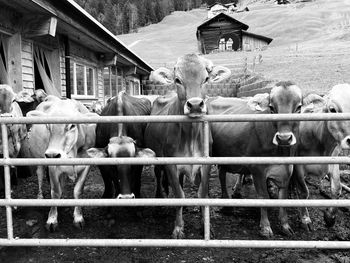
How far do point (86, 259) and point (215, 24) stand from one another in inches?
A: 1748

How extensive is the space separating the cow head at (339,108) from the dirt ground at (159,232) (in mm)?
1137

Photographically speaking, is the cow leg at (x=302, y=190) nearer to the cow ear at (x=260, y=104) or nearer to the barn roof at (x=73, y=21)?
the cow ear at (x=260, y=104)

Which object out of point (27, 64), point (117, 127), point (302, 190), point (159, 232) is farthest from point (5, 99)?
point (302, 190)

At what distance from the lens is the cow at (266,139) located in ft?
13.1

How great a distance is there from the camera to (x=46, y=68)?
8.68m

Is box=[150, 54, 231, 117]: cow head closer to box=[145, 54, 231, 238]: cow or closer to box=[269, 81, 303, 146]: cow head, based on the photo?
box=[145, 54, 231, 238]: cow

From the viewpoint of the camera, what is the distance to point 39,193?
5.70 metres

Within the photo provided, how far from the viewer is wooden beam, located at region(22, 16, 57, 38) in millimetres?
6605

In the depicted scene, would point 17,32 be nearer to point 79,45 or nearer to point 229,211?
point 79,45

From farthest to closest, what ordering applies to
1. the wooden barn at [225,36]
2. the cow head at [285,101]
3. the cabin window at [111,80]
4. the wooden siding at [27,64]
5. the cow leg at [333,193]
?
the wooden barn at [225,36]
the cabin window at [111,80]
the wooden siding at [27,64]
the cow leg at [333,193]
the cow head at [285,101]

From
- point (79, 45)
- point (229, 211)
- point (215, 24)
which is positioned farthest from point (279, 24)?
point (229, 211)

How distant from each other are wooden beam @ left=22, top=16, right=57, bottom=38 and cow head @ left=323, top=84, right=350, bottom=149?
15.4ft

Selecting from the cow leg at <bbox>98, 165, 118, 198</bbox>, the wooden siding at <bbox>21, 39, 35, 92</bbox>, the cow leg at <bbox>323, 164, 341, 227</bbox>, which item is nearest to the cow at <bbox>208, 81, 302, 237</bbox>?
the cow leg at <bbox>323, 164, 341, 227</bbox>

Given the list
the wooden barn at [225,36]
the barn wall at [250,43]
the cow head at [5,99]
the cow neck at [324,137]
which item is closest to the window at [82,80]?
the cow head at [5,99]
